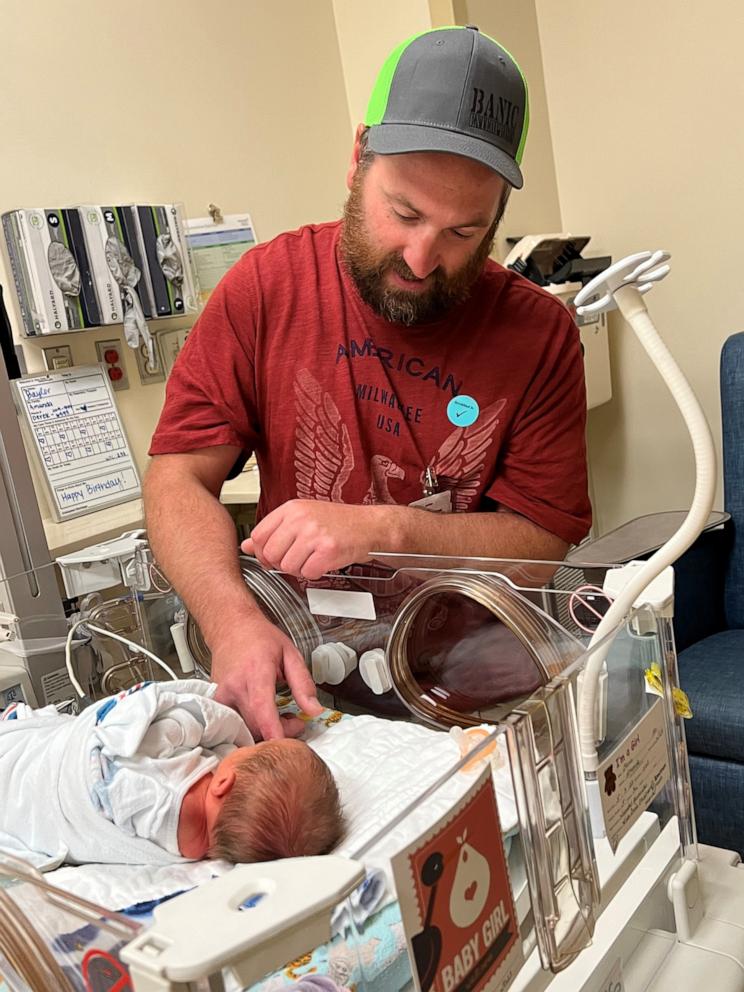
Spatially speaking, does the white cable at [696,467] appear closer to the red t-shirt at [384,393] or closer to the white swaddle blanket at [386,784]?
the white swaddle blanket at [386,784]

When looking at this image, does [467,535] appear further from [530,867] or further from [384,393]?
[530,867]

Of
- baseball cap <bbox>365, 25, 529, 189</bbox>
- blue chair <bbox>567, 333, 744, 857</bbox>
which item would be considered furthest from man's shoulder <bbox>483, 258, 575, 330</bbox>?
blue chair <bbox>567, 333, 744, 857</bbox>

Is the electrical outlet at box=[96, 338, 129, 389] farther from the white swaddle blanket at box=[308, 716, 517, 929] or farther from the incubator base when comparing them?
the incubator base

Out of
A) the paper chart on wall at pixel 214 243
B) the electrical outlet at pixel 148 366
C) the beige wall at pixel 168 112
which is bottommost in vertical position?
the electrical outlet at pixel 148 366

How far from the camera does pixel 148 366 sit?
106 inches

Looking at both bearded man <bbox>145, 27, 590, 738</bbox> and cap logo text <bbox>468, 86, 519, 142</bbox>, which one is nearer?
cap logo text <bbox>468, 86, 519, 142</bbox>

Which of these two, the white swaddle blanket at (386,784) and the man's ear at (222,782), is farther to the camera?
the man's ear at (222,782)

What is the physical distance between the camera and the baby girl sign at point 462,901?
0.53m

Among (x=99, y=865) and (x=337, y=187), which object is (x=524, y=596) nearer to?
(x=99, y=865)

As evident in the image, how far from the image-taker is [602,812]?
28.6 inches

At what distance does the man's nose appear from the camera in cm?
122

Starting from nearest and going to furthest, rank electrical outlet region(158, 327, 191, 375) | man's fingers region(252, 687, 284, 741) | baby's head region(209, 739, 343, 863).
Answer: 1. baby's head region(209, 739, 343, 863)
2. man's fingers region(252, 687, 284, 741)
3. electrical outlet region(158, 327, 191, 375)

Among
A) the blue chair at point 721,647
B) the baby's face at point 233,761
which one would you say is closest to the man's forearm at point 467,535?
the baby's face at point 233,761

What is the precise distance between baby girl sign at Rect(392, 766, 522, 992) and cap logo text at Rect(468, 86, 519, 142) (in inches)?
32.8
